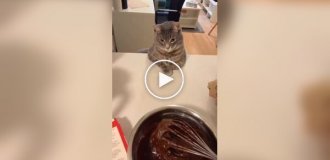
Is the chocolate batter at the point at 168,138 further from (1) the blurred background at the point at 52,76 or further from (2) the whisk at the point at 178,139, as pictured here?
(1) the blurred background at the point at 52,76

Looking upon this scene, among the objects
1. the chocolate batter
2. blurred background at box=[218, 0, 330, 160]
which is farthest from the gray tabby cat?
blurred background at box=[218, 0, 330, 160]

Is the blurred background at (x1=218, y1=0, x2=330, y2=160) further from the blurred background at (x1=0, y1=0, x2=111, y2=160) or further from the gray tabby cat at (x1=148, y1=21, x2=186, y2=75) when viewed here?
the gray tabby cat at (x1=148, y1=21, x2=186, y2=75)

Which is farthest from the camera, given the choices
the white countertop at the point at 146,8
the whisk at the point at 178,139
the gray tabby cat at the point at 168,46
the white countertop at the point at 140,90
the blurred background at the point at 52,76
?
the white countertop at the point at 146,8

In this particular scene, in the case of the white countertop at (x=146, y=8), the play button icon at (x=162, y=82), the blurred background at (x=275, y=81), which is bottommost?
the play button icon at (x=162, y=82)

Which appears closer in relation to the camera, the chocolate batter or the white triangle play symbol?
the chocolate batter

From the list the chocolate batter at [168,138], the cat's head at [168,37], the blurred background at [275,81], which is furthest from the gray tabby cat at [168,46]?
the blurred background at [275,81]

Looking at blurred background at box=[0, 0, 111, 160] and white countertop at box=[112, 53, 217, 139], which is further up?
blurred background at box=[0, 0, 111, 160]

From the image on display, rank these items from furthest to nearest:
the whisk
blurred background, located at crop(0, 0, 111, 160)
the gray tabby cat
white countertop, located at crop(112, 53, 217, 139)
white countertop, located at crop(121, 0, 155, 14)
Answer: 1. white countertop, located at crop(121, 0, 155, 14)
2. the gray tabby cat
3. white countertop, located at crop(112, 53, 217, 139)
4. the whisk
5. blurred background, located at crop(0, 0, 111, 160)
